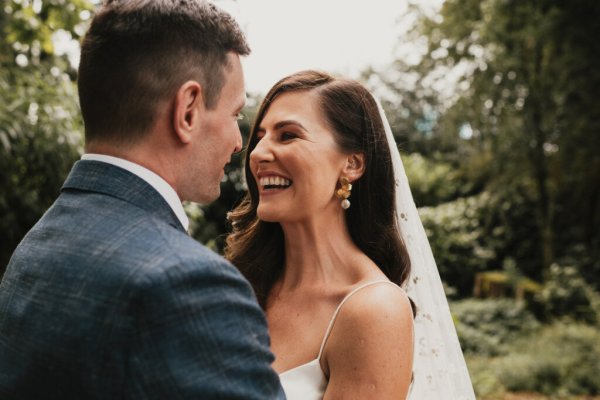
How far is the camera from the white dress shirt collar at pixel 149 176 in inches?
49.3

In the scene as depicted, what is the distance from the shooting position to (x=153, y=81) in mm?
1244

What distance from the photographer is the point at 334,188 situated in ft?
7.77

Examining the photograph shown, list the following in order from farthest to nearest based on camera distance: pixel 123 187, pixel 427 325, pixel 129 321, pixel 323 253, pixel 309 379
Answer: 1. pixel 427 325
2. pixel 323 253
3. pixel 309 379
4. pixel 123 187
5. pixel 129 321

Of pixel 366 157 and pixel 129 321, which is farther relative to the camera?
pixel 366 157

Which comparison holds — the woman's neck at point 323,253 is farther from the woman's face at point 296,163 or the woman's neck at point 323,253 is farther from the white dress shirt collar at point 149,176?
the white dress shirt collar at point 149,176

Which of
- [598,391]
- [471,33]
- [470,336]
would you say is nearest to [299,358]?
[598,391]

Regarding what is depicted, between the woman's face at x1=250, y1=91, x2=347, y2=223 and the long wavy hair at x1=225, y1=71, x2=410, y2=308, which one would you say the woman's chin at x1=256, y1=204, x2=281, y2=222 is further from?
the long wavy hair at x1=225, y1=71, x2=410, y2=308

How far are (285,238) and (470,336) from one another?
8727mm

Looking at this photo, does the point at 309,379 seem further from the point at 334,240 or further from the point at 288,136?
the point at 288,136

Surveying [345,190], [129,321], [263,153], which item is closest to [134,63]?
[129,321]

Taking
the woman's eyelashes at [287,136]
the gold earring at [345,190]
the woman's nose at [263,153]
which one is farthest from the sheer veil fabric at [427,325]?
the woman's nose at [263,153]

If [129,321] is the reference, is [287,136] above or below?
above

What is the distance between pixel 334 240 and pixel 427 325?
22.2 inches

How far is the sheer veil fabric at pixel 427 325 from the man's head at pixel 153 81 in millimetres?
1277
